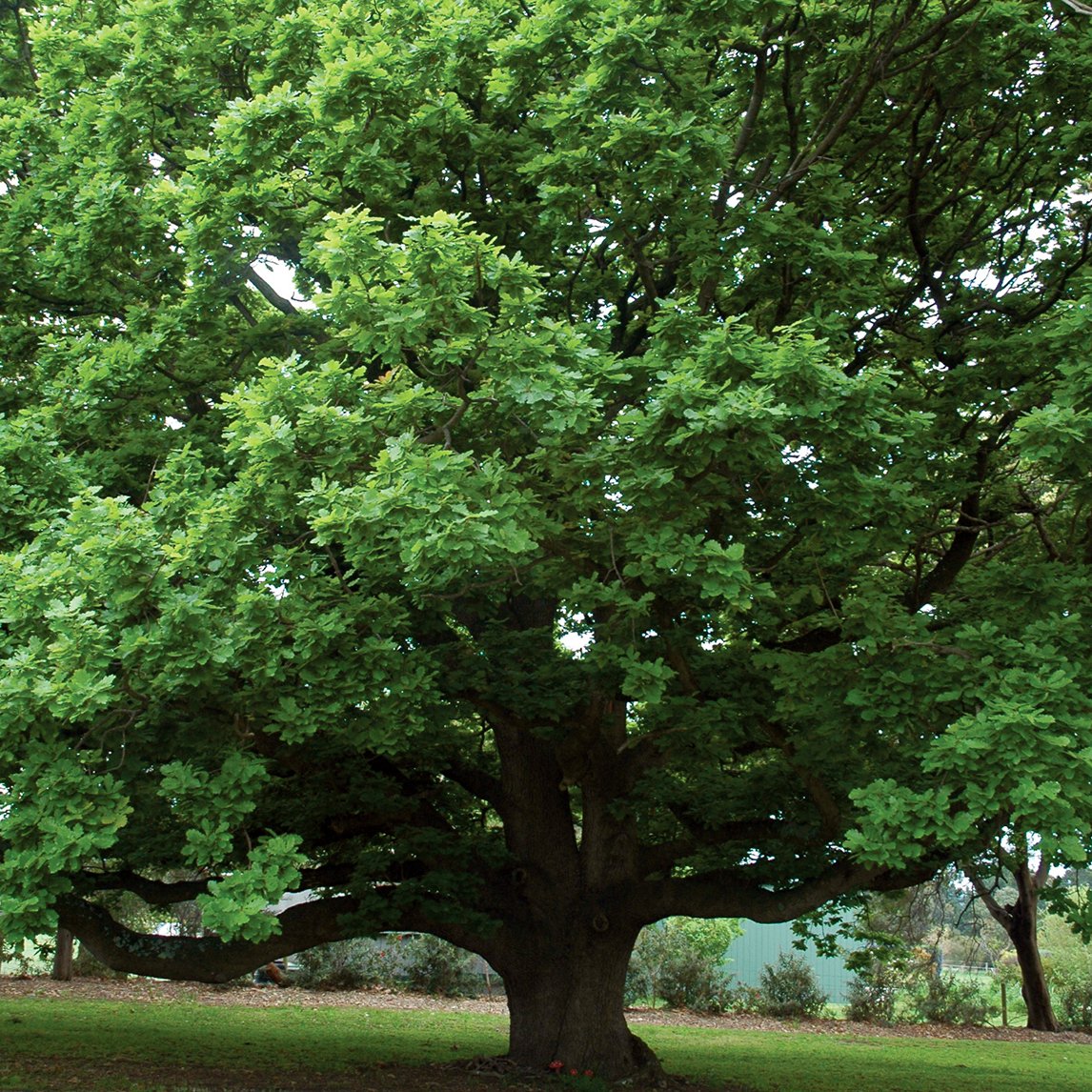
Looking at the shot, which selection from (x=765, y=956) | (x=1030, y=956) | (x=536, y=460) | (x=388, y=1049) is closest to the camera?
(x=536, y=460)

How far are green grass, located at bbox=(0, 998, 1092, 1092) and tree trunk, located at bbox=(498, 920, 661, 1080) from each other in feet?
5.98

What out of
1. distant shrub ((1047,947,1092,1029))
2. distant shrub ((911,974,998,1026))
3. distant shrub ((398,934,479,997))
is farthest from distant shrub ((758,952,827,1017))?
distant shrub ((398,934,479,997))

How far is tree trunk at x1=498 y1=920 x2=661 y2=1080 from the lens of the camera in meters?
12.3

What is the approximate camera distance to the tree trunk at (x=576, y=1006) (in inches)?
483

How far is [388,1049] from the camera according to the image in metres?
15.5

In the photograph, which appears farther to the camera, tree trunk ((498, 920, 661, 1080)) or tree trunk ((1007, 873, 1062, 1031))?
tree trunk ((1007, 873, 1062, 1031))

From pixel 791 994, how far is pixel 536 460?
21.1 metres

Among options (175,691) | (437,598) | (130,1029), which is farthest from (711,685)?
(130,1029)

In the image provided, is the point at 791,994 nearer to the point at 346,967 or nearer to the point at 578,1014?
the point at 346,967

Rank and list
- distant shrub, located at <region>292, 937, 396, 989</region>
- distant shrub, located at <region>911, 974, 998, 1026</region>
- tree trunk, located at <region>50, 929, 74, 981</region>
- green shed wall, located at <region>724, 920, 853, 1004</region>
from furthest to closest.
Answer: green shed wall, located at <region>724, 920, 853, 1004</region>
distant shrub, located at <region>911, 974, 998, 1026</region>
distant shrub, located at <region>292, 937, 396, 989</region>
tree trunk, located at <region>50, 929, 74, 981</region>

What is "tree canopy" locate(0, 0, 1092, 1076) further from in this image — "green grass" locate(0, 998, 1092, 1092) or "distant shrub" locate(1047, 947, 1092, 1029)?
"distant shrub" locate(1047, 947, 1092, 1029)

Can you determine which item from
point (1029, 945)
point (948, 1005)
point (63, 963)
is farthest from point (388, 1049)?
point (948, 1005)

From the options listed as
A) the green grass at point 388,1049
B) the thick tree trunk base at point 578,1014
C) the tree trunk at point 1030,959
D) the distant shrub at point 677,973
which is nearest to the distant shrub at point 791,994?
the distant shrub at point 677,973

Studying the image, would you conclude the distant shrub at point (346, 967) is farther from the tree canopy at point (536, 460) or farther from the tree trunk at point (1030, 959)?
the tree trunk at point (1030, 959)
